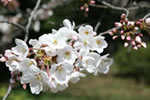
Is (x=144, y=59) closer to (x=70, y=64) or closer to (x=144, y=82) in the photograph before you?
(x=144, y=82)

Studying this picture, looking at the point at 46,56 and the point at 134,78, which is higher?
the point at 134,78

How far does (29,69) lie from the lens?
5.83 ft

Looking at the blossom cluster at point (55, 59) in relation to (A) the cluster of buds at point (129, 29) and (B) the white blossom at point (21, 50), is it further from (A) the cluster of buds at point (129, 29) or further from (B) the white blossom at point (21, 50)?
(A) the cluster of buds at point (129, 29)

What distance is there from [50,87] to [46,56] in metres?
0.15

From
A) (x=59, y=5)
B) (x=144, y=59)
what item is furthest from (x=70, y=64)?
(x=144, y=59)

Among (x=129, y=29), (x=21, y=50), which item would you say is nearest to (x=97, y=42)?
(x=129, y=29)

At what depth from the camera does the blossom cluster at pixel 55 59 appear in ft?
5.85

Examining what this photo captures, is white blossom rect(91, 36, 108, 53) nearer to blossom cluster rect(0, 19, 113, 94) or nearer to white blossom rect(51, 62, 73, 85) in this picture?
blossom cluster rect(0, 19, 113, 94)

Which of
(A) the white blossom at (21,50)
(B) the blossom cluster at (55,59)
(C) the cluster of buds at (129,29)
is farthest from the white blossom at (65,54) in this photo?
(C) the cluster of buds at (129,29)

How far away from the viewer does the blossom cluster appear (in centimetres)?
178

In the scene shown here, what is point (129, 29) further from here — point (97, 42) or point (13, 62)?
point (13, 62)

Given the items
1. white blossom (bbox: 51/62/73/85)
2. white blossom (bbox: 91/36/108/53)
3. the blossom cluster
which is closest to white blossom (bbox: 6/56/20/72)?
the blossom cluster

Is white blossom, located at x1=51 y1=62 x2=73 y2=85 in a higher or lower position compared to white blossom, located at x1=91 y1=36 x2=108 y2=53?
lower

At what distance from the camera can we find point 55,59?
6.02ft
